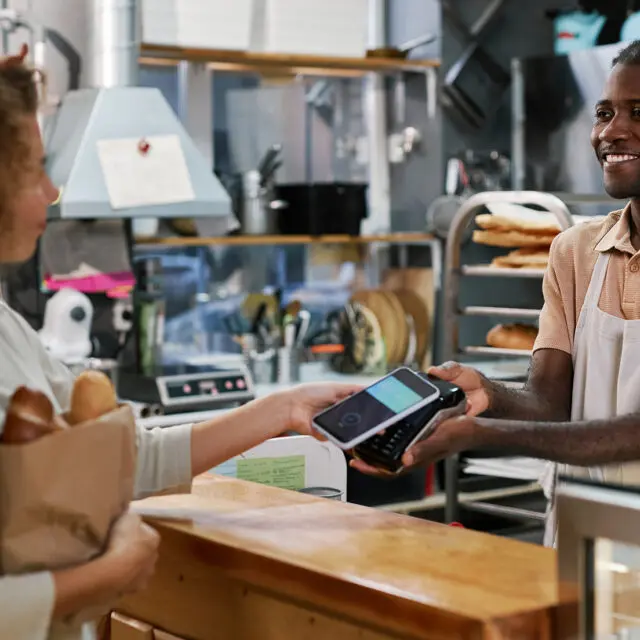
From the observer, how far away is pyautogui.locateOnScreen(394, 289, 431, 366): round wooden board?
4695 mm

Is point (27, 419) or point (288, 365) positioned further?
point (288, 365)

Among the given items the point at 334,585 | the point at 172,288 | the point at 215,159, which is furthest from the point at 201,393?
the point at 334,585

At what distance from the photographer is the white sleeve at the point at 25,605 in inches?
45.0

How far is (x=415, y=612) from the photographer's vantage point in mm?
1251

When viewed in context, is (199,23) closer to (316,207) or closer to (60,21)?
(60,21)

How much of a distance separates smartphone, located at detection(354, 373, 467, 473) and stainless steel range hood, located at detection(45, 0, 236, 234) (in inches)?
85.5

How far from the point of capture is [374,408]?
5.60 feet

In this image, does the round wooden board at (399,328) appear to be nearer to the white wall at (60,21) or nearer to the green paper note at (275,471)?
the white wall at (60,21)

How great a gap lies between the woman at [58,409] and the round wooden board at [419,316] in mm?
2873

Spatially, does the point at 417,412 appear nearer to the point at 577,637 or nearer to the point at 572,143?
the point at 577,637

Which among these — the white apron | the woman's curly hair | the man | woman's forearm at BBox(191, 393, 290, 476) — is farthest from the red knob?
the woman's curly hair

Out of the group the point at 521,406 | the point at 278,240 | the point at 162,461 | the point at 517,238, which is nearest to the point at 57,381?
the point at 162,461

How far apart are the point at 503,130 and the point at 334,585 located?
3790 millimetres

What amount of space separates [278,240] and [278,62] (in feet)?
2.14
